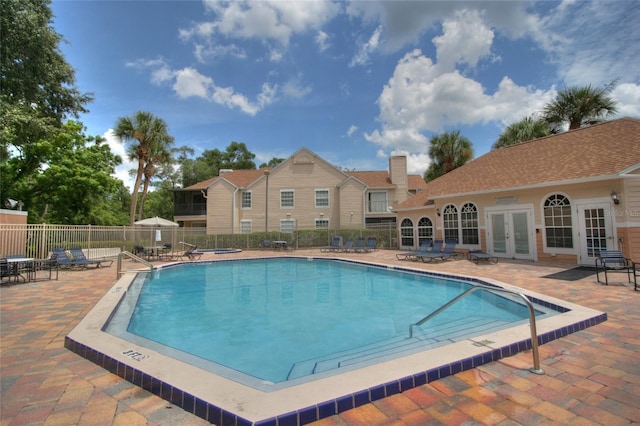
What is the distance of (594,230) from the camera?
430 inches

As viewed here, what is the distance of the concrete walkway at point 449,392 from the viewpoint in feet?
7.98

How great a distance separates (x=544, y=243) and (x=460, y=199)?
4.43 metres

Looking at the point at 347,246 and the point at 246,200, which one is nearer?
the point at 347,246

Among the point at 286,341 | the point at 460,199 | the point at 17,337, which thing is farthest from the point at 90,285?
the point at 460,199

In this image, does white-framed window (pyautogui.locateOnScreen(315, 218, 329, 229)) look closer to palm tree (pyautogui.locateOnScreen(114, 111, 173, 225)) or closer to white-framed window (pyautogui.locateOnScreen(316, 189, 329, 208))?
white-framed window (pyautogui.locateOnScreen(316, 189, 329, 208))

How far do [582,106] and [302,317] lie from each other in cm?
2313

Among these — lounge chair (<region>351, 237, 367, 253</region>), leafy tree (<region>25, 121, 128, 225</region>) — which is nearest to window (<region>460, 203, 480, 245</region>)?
lounge chair (<region>351, 237, 367, 253</region>)

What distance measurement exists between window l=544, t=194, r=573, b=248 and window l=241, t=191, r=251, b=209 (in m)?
22.0

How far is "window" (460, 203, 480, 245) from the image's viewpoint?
15203 mm

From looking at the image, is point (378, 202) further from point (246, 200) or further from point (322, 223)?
point (246, 200)

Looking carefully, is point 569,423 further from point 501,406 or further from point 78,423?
point 78,423

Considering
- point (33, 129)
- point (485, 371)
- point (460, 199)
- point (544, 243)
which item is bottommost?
point (485, 371)

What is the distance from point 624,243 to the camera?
10.1 meters

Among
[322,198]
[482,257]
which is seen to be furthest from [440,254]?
[322,198]
